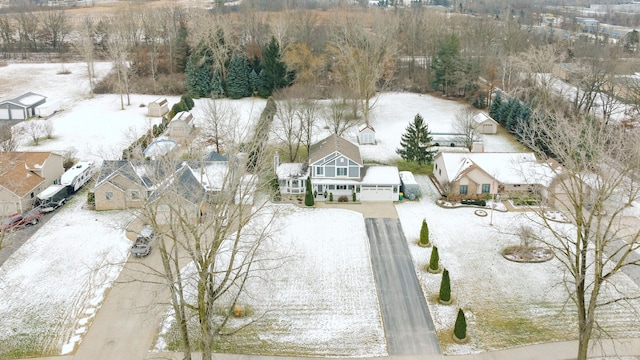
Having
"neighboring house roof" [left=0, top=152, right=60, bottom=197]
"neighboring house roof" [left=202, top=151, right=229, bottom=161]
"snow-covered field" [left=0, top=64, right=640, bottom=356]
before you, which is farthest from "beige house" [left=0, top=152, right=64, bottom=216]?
"neighboring house roof" [left=202, top=151, right=229, bottom=161]

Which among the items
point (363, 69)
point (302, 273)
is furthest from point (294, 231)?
point (363, 69)

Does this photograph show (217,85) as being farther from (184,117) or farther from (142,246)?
(142,246)

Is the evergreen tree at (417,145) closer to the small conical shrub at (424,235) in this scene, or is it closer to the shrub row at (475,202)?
the shrub row at (475,202)

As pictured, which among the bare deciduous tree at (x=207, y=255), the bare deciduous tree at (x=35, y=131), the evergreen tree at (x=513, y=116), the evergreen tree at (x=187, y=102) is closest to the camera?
the bare deciduous tree at (x=207, y=255)

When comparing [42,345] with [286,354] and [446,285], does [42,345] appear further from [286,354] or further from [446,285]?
[446,285]

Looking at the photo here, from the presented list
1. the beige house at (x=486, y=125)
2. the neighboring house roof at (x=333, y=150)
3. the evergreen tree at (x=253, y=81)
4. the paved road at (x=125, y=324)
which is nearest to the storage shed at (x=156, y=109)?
the evergreen tree at (x=253, y=81)

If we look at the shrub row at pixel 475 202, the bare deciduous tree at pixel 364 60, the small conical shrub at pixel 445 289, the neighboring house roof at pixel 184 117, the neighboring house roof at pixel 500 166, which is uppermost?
the bare deciduous tree at pixel 364 60

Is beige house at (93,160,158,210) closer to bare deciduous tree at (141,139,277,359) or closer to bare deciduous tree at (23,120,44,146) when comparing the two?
bare deciduous tree at (141,139,277,359)
